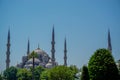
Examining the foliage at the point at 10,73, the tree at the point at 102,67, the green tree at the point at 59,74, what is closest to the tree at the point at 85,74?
the tree at the point at 102,67

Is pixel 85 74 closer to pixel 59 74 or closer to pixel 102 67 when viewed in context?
pixel 102 67

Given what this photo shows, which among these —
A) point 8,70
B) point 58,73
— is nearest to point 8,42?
point 8,70

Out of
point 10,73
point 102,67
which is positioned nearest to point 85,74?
point 102,67

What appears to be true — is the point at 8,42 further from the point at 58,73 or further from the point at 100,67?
the point at 100,67

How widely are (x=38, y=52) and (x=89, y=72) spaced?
7689 cm

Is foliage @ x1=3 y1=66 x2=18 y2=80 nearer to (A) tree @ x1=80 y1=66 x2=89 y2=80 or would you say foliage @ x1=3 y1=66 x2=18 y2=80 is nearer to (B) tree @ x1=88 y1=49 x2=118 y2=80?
(B) tree @ x1=88 y1=49 x2=118 y2=80

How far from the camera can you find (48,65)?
364ft

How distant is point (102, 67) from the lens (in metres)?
41.2

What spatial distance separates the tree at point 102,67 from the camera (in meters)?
40.8

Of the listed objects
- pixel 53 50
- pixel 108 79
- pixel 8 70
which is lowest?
pixel 108 79

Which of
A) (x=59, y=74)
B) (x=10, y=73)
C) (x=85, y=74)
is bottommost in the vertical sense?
(x=85, y=74)

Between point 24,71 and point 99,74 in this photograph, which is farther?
point 24,71

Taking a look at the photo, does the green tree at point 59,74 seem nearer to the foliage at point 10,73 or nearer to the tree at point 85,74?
the tree at point 85,74

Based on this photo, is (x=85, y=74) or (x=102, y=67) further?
(x=102, y=67)
